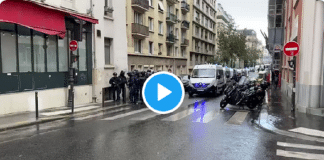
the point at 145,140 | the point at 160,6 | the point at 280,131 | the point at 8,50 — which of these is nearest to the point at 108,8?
the point at 8,50

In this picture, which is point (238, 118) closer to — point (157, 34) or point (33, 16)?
point (33, 16)

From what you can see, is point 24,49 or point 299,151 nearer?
point 299,151

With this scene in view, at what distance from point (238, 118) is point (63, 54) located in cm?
920

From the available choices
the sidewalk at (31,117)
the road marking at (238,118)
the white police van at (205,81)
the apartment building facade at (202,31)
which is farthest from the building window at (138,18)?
the road marking at (238,118)

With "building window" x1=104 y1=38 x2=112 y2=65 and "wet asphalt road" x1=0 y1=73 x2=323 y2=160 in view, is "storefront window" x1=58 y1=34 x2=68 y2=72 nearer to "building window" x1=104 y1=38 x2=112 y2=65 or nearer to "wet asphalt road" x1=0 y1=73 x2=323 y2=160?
"building window" x1=104 y1=38 x2=112 y2=65

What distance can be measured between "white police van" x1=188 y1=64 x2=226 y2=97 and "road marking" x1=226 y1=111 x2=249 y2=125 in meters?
6.57

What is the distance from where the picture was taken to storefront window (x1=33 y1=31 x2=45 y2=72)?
12.3 m

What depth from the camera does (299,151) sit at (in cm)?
594

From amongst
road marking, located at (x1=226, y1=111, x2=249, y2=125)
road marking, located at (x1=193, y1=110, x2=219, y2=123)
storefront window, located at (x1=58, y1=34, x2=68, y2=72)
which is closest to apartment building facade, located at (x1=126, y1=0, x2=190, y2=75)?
storefront window, located at (x1=58, y1=34, x2=68, y2=72)

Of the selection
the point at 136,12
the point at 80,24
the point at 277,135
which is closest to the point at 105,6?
the point at 80,24

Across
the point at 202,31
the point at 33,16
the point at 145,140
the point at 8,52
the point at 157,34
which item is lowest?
the point at 145,140

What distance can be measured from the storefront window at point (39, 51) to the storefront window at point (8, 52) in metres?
1.06

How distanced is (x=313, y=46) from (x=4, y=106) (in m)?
12.2

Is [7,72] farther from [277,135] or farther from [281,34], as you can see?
[281,34]
